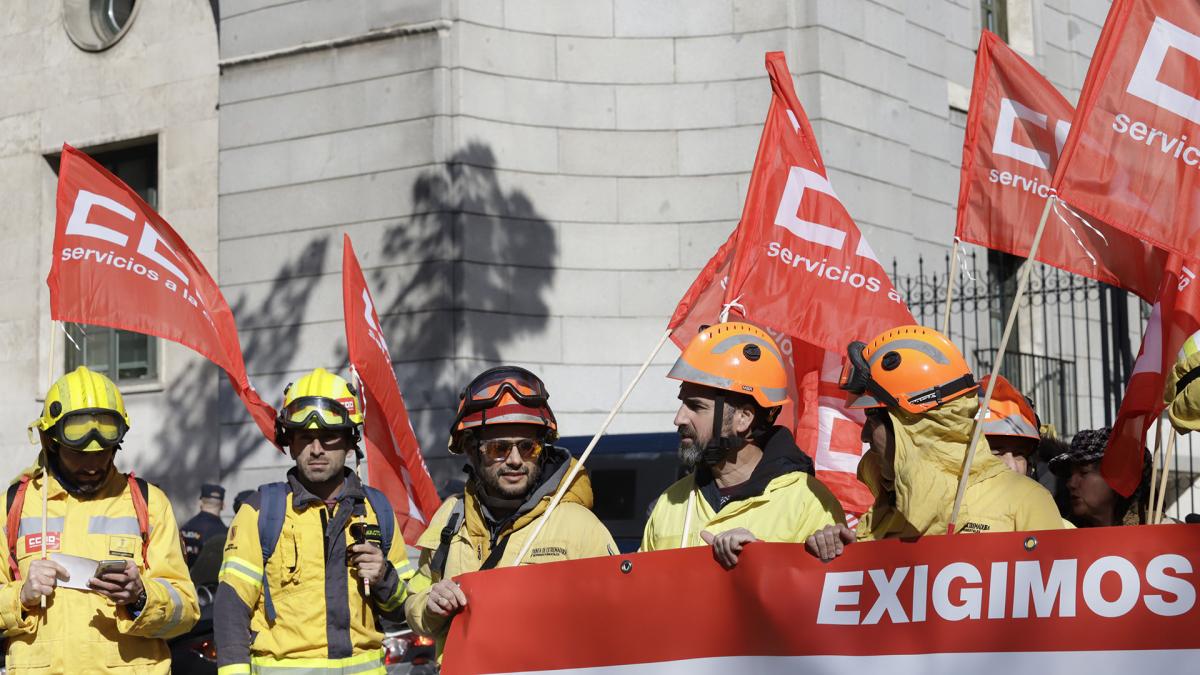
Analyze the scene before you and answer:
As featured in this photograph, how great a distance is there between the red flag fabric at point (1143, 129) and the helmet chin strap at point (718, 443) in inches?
54.3

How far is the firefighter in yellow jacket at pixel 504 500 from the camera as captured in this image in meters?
4.96

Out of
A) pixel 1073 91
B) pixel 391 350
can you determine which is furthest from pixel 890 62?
pixel 391 350

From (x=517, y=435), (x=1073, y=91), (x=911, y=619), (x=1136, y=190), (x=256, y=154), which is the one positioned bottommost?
(x=911, y=619)

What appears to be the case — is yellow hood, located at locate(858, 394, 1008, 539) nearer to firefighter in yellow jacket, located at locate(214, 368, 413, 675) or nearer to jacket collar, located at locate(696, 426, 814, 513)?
jacket collar, located at locate(696, 426, 814, 513)

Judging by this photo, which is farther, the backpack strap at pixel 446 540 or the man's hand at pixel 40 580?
the man's hand at pixel 40 580

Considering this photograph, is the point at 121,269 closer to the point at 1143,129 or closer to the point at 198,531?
the point at 1143,129

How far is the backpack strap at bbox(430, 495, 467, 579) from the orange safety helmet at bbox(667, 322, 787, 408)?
2.73 ft

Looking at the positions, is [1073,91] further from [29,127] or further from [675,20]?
[29,127]

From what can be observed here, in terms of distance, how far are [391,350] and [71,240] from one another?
21.8 feet

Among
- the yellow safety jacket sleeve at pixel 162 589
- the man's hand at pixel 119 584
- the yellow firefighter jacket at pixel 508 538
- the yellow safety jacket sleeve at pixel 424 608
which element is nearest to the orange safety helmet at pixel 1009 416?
the yellow firefighter jacket at pixel 508 538

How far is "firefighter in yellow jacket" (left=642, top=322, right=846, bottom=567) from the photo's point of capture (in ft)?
15.9

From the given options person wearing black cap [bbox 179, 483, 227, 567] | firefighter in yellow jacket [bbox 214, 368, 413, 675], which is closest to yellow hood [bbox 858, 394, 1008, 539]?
firefighter in yellow jacket [bbox 214, 368, 413, 675]

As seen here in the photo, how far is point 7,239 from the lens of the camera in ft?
56.2

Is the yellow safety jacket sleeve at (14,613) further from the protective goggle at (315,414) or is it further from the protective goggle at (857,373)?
the protective goggle at (857,373)
